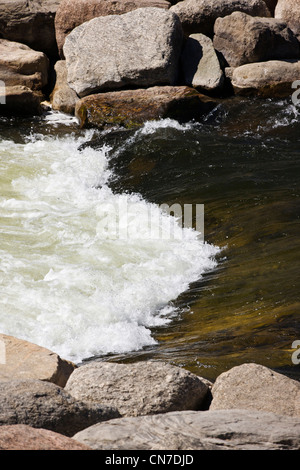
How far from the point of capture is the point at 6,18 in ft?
46.0

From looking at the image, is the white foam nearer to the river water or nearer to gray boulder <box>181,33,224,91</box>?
the river water

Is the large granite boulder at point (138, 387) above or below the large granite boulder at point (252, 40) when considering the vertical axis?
below

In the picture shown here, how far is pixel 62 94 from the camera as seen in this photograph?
1319cm

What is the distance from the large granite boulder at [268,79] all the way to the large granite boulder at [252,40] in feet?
1.12

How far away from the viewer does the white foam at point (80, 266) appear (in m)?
5.44

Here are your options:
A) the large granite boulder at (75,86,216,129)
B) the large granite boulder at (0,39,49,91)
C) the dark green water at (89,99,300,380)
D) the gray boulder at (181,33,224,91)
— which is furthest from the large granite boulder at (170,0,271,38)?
the large granite boulder at (0,39,49,91)

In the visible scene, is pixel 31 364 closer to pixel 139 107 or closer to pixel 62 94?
pixel 139 107

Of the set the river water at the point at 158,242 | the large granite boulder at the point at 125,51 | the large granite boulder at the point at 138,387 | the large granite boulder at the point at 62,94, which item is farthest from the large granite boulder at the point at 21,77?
the large granite boulder at the point at 138,387

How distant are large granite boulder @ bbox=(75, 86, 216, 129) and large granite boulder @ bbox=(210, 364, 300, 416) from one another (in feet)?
26.1

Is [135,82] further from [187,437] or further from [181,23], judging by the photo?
[187,437]

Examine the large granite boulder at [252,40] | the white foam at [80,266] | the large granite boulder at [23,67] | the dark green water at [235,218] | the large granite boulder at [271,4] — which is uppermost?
the large granite boulder at [271,4]

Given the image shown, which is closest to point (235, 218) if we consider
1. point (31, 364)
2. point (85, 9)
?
point (31, 364)

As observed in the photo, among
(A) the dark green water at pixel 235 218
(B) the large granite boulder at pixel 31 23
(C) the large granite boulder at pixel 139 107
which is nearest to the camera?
(A) the dark green water at pixel 235 218

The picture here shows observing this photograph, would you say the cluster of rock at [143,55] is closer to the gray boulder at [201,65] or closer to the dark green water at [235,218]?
the gray boulder at [201,65]
